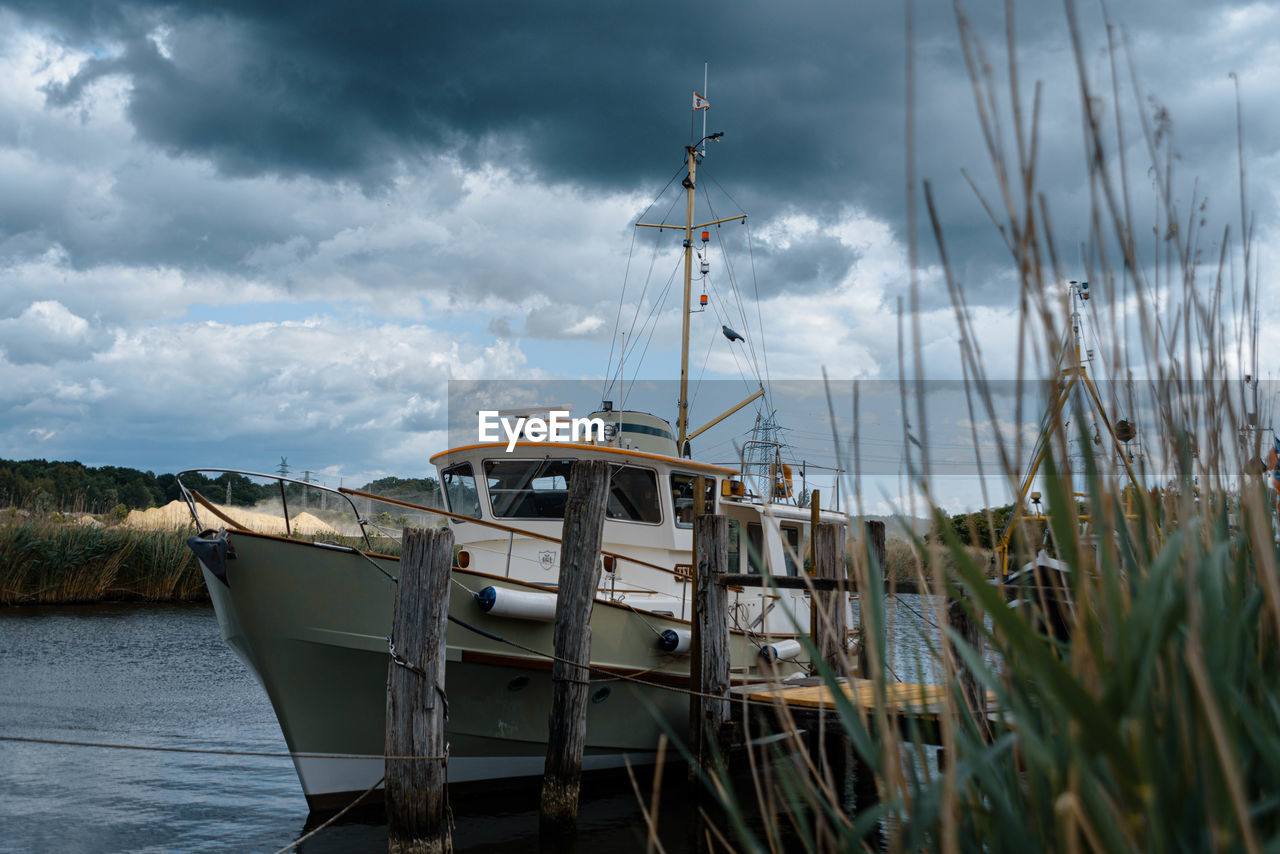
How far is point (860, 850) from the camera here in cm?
116

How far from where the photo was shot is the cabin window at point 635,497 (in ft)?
28.9

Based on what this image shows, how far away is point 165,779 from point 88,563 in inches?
551

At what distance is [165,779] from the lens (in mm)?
8227

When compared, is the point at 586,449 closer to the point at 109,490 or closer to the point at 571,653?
the point at 571,653

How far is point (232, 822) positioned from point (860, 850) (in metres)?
7.25

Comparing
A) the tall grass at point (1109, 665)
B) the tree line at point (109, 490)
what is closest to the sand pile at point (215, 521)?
the tree line at point (109, 490)

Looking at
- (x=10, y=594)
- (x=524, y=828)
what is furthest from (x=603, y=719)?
(x=10, y=594)

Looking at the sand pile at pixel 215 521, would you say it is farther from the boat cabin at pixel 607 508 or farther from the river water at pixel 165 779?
the boat cabin at pixel 607 508

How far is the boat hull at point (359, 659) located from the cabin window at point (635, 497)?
1.63 metres

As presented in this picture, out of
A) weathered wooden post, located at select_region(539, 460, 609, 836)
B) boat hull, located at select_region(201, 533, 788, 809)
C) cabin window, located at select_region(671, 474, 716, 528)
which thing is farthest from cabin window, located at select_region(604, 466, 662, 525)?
weathered wooden post, located at select_region(539, 460, 609, 836)

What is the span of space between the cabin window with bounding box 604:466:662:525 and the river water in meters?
2.46

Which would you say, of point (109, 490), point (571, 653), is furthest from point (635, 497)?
point (109, 490)

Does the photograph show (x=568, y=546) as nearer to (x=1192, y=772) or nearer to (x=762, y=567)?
(x=762, y=567)

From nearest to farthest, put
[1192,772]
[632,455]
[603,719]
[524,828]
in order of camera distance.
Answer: [1192,772]
[524,828]
[603,719]
[632,455]
